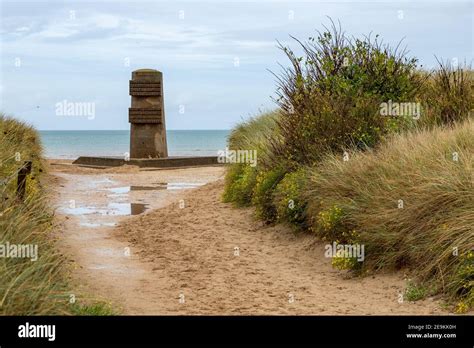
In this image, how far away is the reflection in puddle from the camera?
15.6m

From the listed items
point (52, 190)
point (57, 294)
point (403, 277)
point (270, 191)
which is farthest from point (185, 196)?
point (57, 294)

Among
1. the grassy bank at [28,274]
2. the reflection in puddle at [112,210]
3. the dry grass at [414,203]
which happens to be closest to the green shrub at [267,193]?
the dry grass at [414,203]

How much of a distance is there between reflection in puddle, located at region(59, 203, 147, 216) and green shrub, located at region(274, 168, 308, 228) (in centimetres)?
401

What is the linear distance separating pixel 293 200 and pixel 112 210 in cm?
523

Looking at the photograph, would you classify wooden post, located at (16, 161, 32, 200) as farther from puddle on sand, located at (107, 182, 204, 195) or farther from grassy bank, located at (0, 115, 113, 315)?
puddle on sand, located at (107, 182, 204, 195)

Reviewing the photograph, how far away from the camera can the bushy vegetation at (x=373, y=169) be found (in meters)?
8.83

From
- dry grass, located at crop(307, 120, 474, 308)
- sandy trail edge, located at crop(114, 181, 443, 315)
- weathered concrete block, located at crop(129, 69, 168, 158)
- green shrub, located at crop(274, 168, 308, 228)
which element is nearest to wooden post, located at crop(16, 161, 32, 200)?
sandy trail edge, located at crop(114, 181, 443, 315)

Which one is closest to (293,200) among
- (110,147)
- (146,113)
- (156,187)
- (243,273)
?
(243,273)

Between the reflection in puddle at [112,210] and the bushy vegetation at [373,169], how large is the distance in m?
1.94

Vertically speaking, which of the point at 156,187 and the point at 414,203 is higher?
the point at 414,203

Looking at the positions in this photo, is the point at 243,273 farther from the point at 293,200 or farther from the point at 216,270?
the point at 293,200

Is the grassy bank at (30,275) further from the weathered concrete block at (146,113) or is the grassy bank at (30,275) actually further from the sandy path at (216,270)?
the weathered concrete block at (146,113)

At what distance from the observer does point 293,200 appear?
12055mm
